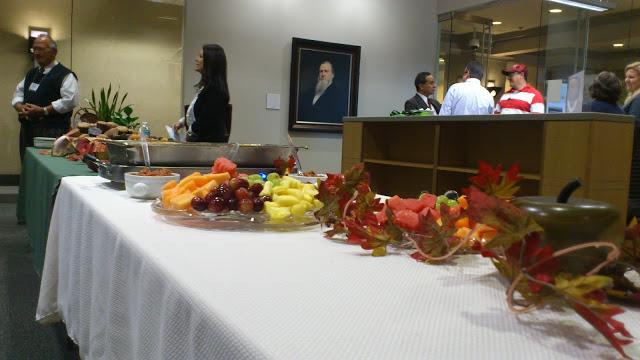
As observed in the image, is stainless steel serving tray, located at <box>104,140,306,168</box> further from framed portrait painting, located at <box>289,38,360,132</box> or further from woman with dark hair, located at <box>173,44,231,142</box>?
framed portrait painting, located at <box>289,38,360,132</box>

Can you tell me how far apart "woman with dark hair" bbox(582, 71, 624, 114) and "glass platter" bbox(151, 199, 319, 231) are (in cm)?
343

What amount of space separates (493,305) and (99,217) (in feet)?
2.76

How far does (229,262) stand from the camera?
794 mm

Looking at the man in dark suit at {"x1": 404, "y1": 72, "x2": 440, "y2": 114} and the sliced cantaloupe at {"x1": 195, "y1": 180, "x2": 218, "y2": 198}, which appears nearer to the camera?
the sliced cantaloupe at {"x1": 195, "y1": 180, "x2": 218, "y2": 198}

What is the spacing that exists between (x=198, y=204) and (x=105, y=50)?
Result: 5.87m

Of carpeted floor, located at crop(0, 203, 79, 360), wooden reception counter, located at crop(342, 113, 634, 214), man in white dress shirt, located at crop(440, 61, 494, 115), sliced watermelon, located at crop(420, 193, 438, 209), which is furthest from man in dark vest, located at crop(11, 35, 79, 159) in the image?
sliced watermelon, located at crop(420, 193, 438, 209)

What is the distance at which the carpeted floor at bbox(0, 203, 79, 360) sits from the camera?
81.7 inches

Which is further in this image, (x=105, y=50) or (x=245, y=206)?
(x=105, y=50)

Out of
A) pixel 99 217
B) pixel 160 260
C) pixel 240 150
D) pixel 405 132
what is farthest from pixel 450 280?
pixel 405 132

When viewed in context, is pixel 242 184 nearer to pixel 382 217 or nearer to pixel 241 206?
pixel 241 206

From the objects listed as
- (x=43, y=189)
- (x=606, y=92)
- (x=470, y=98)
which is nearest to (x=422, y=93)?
(x=470, y=98)

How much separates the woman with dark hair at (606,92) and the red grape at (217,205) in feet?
11.6

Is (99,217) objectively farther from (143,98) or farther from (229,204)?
(143,98)

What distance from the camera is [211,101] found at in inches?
139
